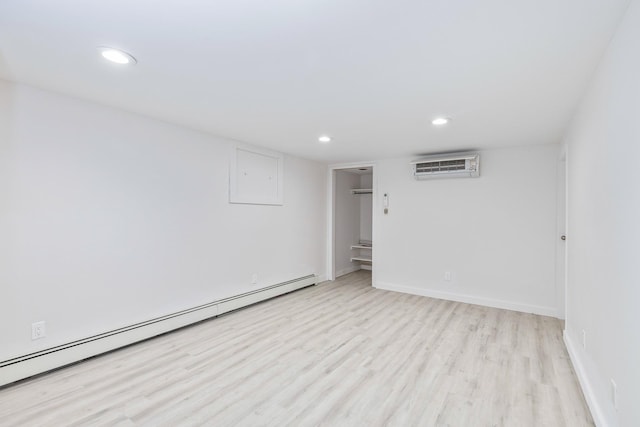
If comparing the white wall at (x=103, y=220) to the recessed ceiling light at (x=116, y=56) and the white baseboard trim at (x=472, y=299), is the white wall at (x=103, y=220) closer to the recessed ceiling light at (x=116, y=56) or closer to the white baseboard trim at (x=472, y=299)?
the recessed ceiling light at (x=116, y=56)

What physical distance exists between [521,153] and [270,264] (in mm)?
3795

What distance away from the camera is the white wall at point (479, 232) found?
392cm

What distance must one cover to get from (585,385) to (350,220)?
478cm

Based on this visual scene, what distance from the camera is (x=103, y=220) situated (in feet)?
8.89

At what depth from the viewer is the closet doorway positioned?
18.9 ft

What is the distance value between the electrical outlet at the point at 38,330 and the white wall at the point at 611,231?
3.64 m

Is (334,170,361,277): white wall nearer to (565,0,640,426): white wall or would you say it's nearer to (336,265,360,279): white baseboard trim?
(336,265,360,279): white baseboard trim

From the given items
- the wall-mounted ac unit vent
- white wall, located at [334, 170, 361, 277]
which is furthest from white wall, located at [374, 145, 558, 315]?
white wall, located at [334, 170, 361, 277]

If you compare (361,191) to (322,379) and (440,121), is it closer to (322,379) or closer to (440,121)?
(440,121)

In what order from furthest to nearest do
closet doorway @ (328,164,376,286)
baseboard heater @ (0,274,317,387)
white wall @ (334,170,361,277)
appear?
white wall @ (334,170,361,277) < closet doorway @ (328,164,376,286) < baseboard heater @ (0,274,317,387)

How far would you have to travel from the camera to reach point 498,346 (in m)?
2.94

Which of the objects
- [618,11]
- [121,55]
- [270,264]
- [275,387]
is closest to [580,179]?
[618,11]

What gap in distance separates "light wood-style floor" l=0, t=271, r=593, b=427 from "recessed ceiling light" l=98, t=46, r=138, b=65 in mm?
2202

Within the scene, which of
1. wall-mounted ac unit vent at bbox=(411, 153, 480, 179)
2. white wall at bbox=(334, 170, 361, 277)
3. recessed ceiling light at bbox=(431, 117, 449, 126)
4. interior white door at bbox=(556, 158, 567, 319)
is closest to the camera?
recessed ceiling light at bbox=(431, 117, 449, 126)
